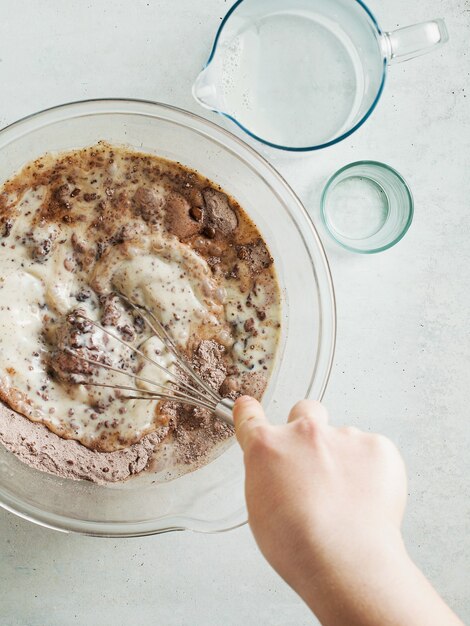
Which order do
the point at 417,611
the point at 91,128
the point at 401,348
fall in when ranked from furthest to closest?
the point at 401,348
the point at 91,128
the point at 417,611

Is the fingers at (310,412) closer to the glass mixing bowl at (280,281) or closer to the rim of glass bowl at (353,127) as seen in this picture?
the glass mixing bowl at (280,281)

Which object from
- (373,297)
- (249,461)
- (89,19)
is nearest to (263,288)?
(373,297)

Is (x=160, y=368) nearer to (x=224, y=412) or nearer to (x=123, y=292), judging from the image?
(x=123, y=292)

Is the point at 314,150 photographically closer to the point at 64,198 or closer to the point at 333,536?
the point at 64,198

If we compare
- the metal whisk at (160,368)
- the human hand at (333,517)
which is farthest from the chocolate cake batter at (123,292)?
the human hand at (333,517)

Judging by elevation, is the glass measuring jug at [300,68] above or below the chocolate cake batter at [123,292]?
above

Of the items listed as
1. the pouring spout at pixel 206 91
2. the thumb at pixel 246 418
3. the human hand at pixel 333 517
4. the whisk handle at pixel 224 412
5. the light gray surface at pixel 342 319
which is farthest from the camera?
the light gray surface at pixel 342 319
